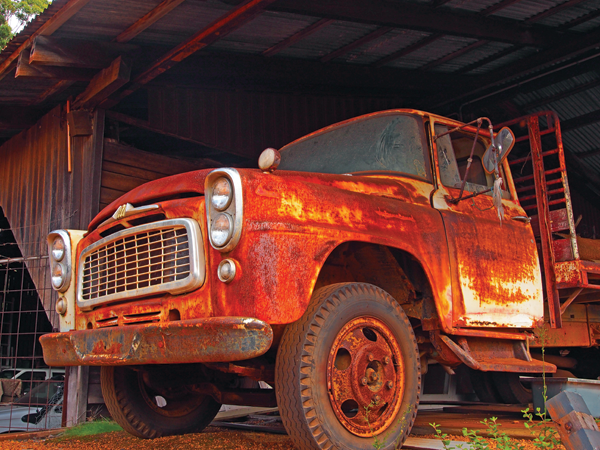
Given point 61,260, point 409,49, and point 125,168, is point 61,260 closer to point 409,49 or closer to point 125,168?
point 125,168

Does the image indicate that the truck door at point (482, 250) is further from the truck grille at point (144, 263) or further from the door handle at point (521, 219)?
the truck grille at point (144, 263)

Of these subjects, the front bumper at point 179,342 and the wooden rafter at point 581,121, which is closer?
the front bumper at point 179,342

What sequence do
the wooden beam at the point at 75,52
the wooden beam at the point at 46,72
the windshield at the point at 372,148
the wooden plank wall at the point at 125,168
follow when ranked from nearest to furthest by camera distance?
the windshield at the point at 372,148 → the wooden beam at the point at 75,52 → the wooden beam at the point at 46,72 → the wooden plank wall at the point at 125,168

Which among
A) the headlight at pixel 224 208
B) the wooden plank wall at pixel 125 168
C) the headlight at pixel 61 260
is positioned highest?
the wooden plank wall at pixel 125 168

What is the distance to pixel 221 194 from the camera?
3.10 m

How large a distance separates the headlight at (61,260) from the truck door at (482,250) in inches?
97.3

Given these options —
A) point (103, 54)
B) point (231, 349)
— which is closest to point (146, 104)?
point (103, 54)

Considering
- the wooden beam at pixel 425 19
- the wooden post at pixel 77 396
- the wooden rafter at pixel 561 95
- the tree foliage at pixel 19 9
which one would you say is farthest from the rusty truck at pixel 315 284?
the tree foliage at pixel 19 9

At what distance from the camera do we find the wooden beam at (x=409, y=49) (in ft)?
25.4

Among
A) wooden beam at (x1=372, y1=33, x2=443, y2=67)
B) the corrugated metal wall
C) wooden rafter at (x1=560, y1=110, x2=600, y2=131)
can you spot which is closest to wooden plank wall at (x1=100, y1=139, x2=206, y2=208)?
the corrugated metal wall

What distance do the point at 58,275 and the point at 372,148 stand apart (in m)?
2.36

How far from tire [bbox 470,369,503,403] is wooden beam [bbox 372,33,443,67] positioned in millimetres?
3982

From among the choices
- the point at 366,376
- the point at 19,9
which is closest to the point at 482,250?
the point at 366,376

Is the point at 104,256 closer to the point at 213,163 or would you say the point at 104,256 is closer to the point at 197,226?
the point at 197,226
